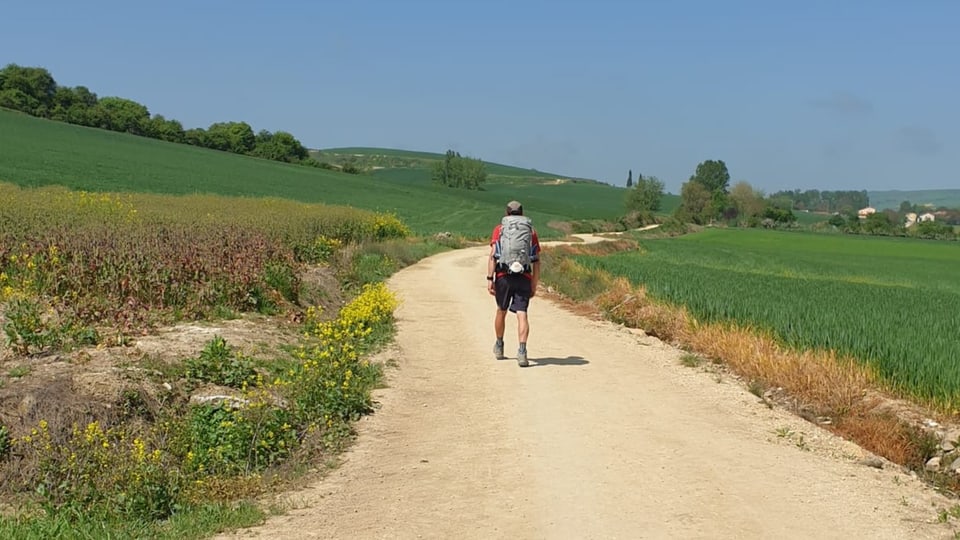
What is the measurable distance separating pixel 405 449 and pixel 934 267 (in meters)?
50.4

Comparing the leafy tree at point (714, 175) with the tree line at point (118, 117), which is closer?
the tree line at point (118, 117)

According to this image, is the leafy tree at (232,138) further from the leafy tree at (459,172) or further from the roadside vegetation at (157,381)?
the roadside vegetation at (157,381)

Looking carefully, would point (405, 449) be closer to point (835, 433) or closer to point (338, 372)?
point (338, 372)

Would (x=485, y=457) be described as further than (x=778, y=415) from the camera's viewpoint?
No

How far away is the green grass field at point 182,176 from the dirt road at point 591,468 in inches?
1529

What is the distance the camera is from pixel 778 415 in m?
8.74

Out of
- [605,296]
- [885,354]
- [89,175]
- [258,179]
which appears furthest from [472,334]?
[258,179]

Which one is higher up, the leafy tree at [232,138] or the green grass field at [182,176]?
the leafy tree at [232,138]

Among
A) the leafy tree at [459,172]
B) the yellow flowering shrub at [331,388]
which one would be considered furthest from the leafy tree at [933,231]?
the yellow flowering shrub at [331,388]

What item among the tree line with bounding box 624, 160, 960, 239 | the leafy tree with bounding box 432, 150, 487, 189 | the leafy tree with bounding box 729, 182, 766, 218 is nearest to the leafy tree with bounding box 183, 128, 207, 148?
the leafy tree with bounding box 432, 150, 487, 189

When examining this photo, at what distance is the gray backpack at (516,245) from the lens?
10453mm

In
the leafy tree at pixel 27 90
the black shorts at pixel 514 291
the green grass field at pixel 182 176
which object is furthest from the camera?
the leafy tree at pixel 27 90

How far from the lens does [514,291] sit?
10.7m

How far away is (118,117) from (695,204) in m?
80.7
